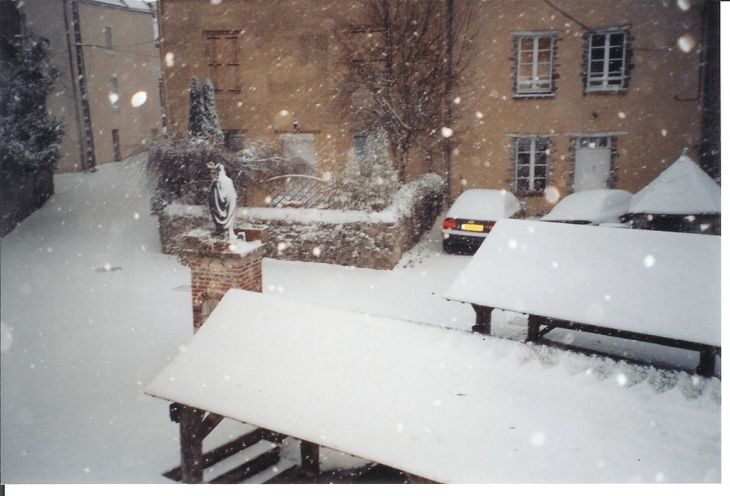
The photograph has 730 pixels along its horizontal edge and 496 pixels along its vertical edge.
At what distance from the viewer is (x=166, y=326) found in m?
6.74

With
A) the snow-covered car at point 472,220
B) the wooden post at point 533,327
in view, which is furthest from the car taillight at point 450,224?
the wooden post at point 533,327

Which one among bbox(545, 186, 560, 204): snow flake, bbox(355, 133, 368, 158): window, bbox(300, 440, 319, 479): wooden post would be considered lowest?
bbox(300, 440, 319, 479): wooden post

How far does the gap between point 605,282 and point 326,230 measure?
5259 mm

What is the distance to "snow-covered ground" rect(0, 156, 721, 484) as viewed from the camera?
292 cm

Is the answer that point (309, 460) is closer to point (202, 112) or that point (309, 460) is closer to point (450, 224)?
point (450, 224)

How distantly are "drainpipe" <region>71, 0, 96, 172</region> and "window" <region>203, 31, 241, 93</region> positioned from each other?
4254 millimetres

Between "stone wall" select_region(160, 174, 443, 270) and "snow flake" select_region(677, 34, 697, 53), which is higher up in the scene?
"snow flake" select_region(677, 34, 697, 53)

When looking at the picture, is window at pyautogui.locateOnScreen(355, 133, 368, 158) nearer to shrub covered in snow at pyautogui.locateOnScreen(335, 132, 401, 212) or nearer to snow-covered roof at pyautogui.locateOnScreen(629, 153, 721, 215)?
shrub covered in snow at pyautogui.locateOnScreen(335, 132, 401, 212)

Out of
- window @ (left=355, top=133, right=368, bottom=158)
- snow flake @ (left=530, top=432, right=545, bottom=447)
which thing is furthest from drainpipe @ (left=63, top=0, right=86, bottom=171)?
snow flake @ (left=530, top=432, right=545, bottom=447)

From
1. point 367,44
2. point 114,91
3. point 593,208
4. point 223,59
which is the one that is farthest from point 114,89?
point 593,208

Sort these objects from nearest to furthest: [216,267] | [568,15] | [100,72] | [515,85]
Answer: [216,267] → [568,15] → [515,85] → [100,72]

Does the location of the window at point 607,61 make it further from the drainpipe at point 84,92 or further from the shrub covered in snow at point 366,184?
the drainpipe at point 84,92

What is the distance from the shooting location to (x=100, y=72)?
15.5 metres

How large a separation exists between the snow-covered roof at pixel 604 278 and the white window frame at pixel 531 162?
23.9 feet
